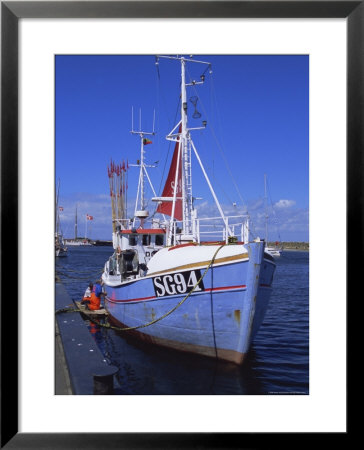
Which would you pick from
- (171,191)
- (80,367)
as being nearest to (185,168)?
(171,191)

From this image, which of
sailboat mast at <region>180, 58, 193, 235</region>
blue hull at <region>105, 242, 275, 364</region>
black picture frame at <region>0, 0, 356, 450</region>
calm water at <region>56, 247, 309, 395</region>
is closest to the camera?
black picture frame at <region>0, 0, 356, 450</region>

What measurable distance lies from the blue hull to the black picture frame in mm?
2095

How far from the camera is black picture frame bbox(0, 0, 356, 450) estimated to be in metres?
3.79

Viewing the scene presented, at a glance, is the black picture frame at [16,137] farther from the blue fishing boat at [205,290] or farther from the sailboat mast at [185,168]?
the sailboat mast at [185,168]

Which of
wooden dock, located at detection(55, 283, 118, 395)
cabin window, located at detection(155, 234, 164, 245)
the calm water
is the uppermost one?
cabin window, located at detection(155, 234, 164, 245)

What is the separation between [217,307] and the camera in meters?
5.93

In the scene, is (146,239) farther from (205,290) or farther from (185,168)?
(205,290)

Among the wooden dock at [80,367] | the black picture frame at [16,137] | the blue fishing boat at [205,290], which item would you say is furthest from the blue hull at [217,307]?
the black picture frame at [16,137]

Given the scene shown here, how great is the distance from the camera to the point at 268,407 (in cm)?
401

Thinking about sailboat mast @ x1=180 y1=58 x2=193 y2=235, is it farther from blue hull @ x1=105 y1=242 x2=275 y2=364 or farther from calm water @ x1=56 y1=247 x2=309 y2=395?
calm water @ x1=56 y1=247 x2=309 y2=395

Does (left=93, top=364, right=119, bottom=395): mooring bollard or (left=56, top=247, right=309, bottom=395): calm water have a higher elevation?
(left=93, top=364, right=119, bottom=395): mooring bollard

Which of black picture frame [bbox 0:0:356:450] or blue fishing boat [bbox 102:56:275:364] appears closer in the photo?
black picture frame [bbox 0:0:356:450]

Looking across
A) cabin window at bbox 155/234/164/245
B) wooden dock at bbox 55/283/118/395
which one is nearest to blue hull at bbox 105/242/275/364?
wooden dock at bbox 55/283/118/395

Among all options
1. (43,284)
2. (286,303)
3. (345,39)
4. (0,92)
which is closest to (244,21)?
(345,39)
